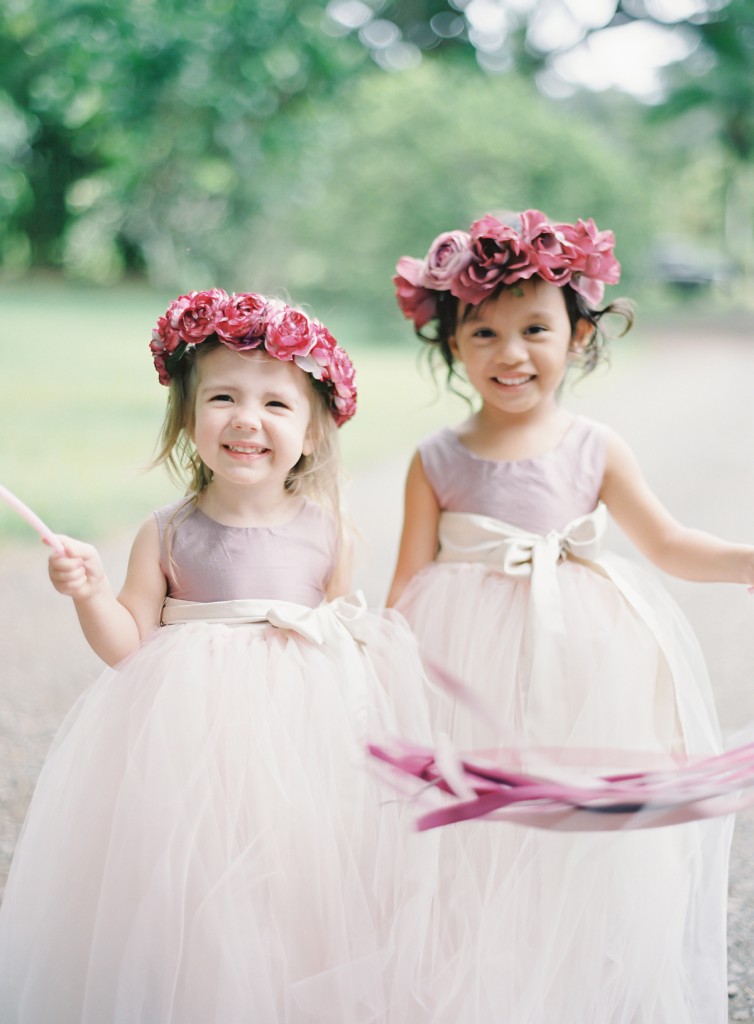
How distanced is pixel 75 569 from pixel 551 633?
476 millimetres

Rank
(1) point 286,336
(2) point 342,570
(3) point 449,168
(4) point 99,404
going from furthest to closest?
(3) point 449,168, (4) point 99,404, (2) point 342,570, (1) point 286,336

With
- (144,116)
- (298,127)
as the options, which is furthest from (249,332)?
(298,127)

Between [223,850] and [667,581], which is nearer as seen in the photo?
[223,850]

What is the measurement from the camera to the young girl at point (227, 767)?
0.96m

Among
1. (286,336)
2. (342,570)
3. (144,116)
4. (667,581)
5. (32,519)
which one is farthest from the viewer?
(144,116)

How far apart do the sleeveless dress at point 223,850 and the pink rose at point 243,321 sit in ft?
0.81

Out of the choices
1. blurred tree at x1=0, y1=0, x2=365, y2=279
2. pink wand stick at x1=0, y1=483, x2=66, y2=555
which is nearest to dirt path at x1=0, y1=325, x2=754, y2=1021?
pink wand stick at x1=0, y1=483, x2=66, y2=555

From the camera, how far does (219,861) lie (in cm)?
97

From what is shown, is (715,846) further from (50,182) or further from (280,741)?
(50,182)

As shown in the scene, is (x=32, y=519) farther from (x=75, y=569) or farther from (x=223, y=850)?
(x=223, y=850)

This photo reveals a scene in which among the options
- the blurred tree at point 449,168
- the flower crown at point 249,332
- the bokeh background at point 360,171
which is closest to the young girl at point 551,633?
the flower crown at point 249,332

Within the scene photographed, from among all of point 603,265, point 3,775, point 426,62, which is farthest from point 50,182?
point 603,265

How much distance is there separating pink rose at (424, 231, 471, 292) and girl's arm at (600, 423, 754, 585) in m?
0.26

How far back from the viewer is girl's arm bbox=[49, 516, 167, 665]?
0.99 metres
